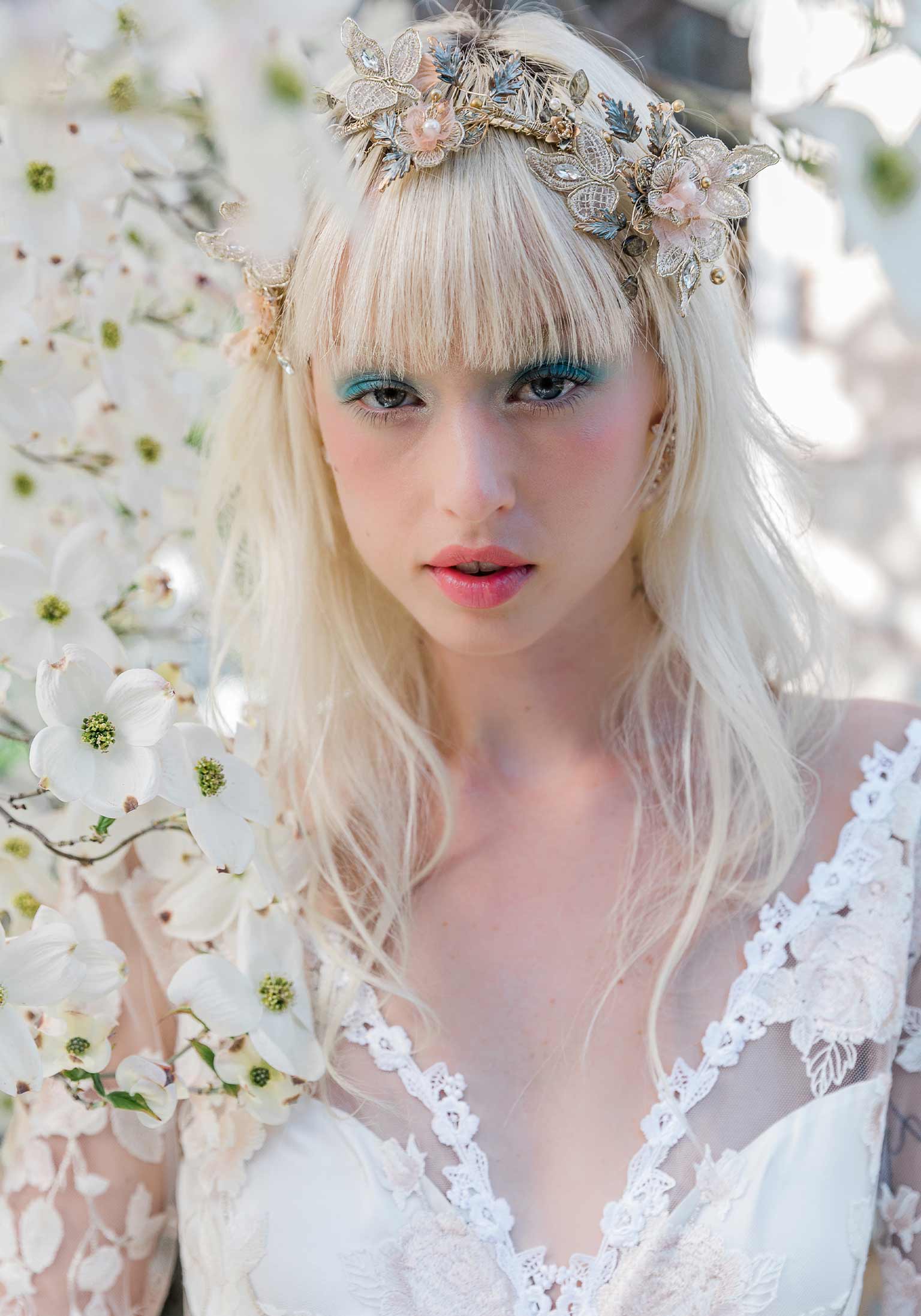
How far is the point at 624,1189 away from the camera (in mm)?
1200

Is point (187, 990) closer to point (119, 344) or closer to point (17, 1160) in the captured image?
point (17, 1160)

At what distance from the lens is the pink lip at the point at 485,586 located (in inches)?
46.2

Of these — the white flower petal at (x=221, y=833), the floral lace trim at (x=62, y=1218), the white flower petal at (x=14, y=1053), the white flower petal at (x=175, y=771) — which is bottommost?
the floral lace trim at (x=62, y=1218)

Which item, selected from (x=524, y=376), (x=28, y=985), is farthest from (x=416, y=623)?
(x=28, y=985)

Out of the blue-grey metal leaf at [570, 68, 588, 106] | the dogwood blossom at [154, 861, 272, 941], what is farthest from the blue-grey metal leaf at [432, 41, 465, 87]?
the dogwood blossom at [154, 861, 272, 941]

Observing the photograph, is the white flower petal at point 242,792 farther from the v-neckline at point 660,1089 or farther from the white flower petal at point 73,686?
the v-neckline at point 660,1089

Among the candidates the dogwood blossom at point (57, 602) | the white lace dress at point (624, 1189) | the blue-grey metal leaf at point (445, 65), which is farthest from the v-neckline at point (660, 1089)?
the blue-grey metal leaf at point (445, 65)

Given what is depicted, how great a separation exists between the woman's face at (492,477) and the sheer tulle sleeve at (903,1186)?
1.87 feet

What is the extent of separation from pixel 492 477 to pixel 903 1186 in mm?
812

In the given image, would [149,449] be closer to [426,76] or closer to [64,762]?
[426,76]

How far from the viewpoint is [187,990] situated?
1.07m

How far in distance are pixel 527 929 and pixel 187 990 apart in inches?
16.7

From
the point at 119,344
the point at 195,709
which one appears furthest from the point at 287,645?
the point at 119,344

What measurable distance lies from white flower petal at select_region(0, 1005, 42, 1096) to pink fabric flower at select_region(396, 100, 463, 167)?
76cm
